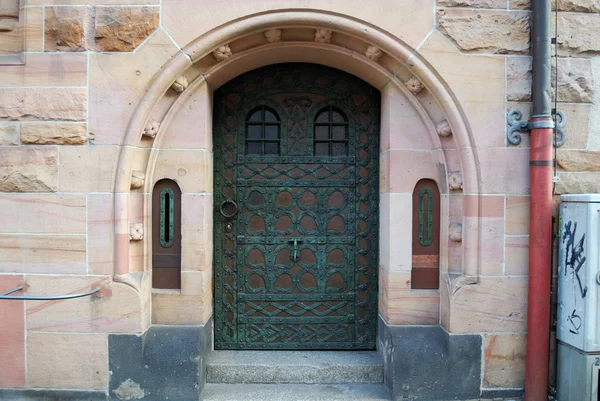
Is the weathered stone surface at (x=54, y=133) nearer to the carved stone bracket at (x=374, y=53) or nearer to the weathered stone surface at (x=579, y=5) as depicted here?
the carved stone bracket at (x=374, y=53)

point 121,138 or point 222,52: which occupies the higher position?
point 222,52

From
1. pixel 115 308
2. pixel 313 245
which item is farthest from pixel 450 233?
pixel 115 308

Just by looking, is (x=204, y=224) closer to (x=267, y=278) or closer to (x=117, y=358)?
(x=267, y=278)

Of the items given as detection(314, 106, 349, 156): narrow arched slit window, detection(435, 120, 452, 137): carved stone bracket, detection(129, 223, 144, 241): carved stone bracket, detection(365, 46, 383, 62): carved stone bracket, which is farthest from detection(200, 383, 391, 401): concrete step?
detection(365, 46, 383, 62): carved stone bracket

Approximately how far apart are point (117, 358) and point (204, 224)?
3.62 feet

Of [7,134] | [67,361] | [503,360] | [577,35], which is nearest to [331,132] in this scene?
[577,35]

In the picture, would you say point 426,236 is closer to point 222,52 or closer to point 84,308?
point 222,52

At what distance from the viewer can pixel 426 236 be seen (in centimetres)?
348

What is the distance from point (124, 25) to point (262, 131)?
4.12ft

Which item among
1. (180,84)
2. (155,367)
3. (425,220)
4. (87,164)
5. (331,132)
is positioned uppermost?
(180,84)

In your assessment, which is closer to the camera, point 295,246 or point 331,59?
point 331,59

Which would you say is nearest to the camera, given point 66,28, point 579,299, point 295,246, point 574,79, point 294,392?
point 579,299

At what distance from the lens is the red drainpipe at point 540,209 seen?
10.2 feet

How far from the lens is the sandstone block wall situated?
316 cm
